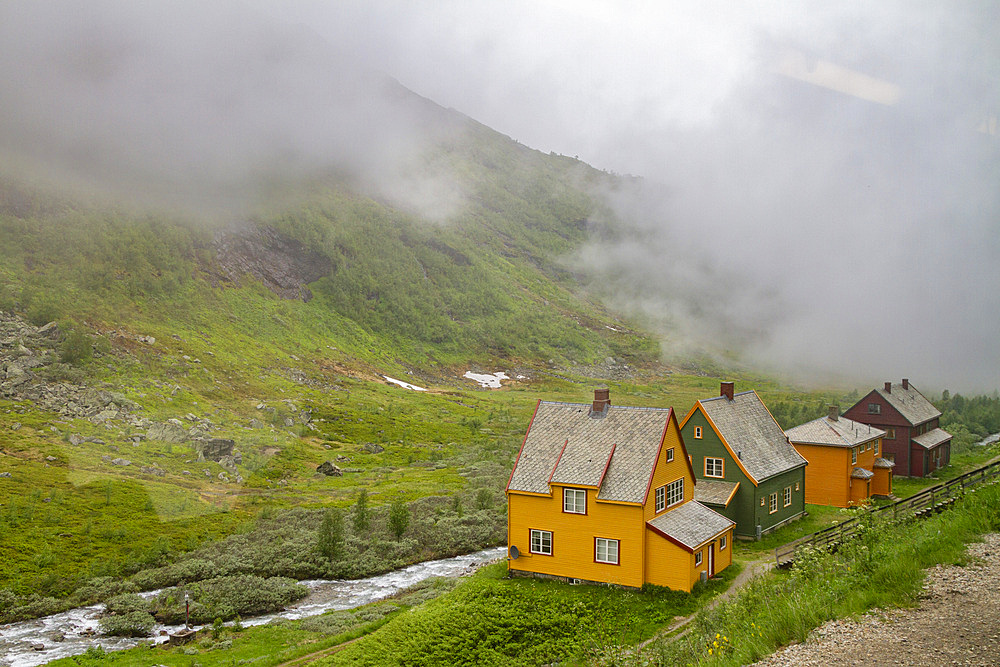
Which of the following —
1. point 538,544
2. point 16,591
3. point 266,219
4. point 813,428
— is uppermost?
point 266,219

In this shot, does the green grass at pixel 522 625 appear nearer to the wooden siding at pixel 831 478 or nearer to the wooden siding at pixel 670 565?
the wooden siding at pixel 670 565

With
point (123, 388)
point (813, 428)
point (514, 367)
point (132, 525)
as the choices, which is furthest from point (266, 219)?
point (813, 428)

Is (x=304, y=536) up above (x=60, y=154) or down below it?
below

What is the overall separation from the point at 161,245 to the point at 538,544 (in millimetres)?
122598

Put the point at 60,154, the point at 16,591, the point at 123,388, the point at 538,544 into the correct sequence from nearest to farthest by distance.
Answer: the point at 538,544
the point at 16,591
the point at 123,388
the point at 60,154

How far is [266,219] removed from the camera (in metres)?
170

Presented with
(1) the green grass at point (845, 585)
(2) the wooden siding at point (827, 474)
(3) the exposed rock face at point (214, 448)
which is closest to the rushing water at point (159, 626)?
(2) the wooden siding at point (827, 474)

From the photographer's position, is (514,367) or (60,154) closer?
(60,154)

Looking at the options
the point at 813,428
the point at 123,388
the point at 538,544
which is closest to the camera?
the point at 538,544

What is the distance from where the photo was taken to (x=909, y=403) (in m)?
62.0

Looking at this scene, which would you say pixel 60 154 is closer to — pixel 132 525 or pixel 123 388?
pixel 123 388

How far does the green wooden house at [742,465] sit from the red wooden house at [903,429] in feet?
76.2

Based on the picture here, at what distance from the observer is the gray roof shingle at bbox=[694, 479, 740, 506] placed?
3738cm

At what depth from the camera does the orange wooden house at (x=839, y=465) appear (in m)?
46.8
